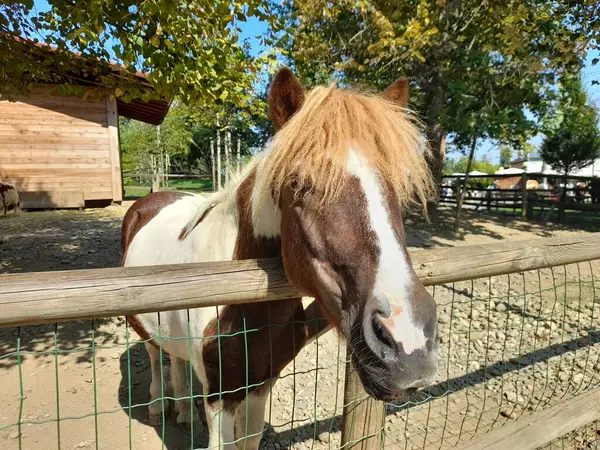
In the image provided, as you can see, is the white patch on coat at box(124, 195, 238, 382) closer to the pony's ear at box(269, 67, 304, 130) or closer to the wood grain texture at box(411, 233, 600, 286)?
the pony's ear at box(269, 67, 304, 130)

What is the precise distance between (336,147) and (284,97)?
1.26 ft

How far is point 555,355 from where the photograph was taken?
380cm

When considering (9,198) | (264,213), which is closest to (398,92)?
(264,213)

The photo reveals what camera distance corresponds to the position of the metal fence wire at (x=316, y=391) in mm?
2732

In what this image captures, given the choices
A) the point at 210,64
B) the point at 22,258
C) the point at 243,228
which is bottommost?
the point at 22,258

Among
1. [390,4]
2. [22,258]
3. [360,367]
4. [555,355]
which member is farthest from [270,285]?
[390,4]

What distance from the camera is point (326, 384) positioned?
349 centimetres

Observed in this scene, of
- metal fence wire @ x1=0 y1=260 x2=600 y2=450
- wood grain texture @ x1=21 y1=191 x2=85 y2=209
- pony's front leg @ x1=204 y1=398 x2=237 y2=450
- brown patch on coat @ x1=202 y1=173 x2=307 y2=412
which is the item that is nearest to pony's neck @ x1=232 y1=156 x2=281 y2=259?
brown patch on coat @ x1=202 y1=173 x2=307 y2=412

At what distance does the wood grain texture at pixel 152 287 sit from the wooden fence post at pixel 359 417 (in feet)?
1.81

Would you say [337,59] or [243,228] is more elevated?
[337,59]

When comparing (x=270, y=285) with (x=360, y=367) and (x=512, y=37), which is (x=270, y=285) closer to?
(x=360, y=367)

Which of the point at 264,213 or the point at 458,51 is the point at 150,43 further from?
the point at 458,51

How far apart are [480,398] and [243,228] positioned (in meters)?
2.80

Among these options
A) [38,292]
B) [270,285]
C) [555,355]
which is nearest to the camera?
[38,292]
